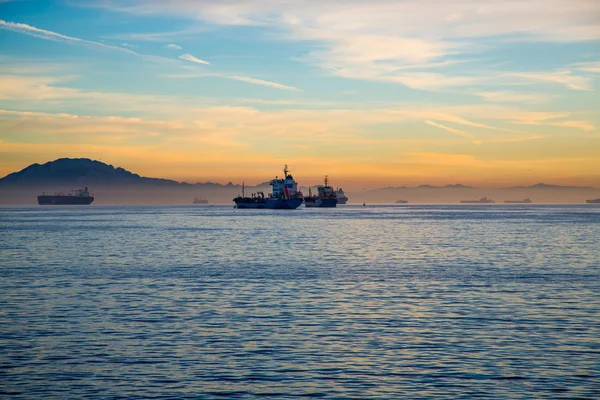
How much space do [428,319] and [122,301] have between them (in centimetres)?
1643

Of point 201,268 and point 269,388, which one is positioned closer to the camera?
point 269,388

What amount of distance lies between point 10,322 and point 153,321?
6259 millimetres

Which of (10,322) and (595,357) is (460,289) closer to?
(595,357)

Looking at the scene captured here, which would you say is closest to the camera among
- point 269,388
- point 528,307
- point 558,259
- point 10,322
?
point 269,388

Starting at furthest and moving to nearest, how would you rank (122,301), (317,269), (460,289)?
(317,269), (460,289), (122,301)

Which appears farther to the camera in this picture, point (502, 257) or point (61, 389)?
point (502, 257)

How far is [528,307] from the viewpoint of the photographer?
3656cm

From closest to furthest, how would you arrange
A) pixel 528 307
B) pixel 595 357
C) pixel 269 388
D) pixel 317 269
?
pixel 269 388 → pixel 595 357 → pixel 528 307 → pixel 317 269

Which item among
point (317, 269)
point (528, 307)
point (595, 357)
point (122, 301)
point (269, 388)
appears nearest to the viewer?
point (269, 388)

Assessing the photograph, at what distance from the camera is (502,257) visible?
232 feet

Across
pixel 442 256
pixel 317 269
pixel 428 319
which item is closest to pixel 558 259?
pixel 442 256

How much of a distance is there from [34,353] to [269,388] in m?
9.68

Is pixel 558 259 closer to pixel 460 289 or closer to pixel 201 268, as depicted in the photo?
pixel 460 289

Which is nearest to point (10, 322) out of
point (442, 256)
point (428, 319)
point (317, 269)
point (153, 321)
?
point (153, 321)
